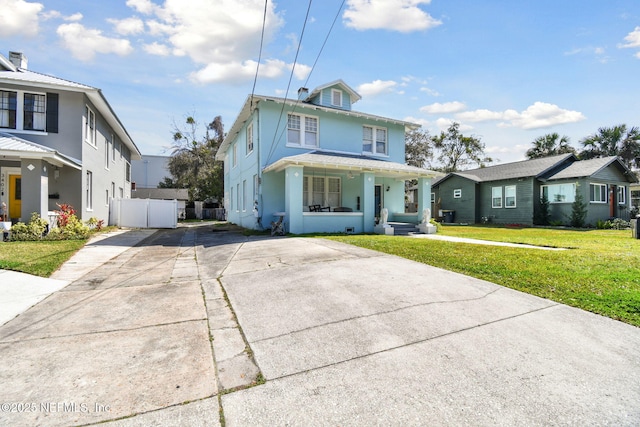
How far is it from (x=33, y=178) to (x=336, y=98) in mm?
13613

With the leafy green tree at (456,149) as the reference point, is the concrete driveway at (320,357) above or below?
below

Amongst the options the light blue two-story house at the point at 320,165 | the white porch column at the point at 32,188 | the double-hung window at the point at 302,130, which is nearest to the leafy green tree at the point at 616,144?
the light blue two-story house at the point at 320,165

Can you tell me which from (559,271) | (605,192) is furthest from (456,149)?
(559,271)

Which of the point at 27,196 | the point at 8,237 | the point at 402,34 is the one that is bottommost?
the point at 8,237

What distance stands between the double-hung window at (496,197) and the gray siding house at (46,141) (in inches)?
938

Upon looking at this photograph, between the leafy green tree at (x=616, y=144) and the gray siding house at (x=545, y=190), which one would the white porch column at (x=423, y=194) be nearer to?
the gray siding house at (x=545, y=190)

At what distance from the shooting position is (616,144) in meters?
32.2

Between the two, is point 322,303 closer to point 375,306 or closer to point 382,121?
point 375,306

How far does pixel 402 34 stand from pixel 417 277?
252 inches

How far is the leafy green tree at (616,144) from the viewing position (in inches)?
1244

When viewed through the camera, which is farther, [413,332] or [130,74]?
[130,74]

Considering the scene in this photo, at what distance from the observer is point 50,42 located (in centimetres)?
964

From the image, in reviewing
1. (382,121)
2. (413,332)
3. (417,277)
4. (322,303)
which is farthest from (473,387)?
(382,121)

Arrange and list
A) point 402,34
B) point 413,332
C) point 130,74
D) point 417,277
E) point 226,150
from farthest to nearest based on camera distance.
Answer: point 226,150 < point 130,74 < point 402,34 < point 417,277 < point 413,332
